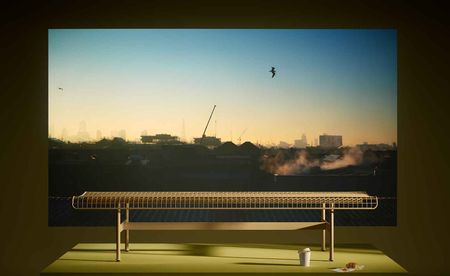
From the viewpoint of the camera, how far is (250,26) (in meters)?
8.69

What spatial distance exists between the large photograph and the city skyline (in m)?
0.01

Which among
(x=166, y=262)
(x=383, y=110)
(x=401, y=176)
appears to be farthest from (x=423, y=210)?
(x=166, y=262)

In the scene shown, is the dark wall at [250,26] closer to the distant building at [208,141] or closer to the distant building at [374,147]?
the distant building at [374,147]

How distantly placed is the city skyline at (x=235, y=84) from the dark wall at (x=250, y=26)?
0.16m

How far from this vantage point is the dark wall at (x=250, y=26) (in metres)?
8.59

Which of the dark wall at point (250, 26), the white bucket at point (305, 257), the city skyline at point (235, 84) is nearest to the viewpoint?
the white bucket at point (305, 257)

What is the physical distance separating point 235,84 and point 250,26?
671mm

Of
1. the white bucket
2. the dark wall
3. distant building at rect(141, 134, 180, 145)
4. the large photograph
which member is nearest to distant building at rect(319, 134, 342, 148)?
the large photograph

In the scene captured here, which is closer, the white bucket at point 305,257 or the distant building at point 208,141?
the white bucket at point 305,257

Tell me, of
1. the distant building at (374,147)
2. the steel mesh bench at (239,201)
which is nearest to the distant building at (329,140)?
the distant building at (374,147)

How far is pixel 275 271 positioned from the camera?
7098 millimetres

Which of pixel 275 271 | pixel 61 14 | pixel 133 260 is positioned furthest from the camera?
pixel 61 14

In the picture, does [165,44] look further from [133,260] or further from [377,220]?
[377,220]

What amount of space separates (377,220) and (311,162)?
0.99 meters
